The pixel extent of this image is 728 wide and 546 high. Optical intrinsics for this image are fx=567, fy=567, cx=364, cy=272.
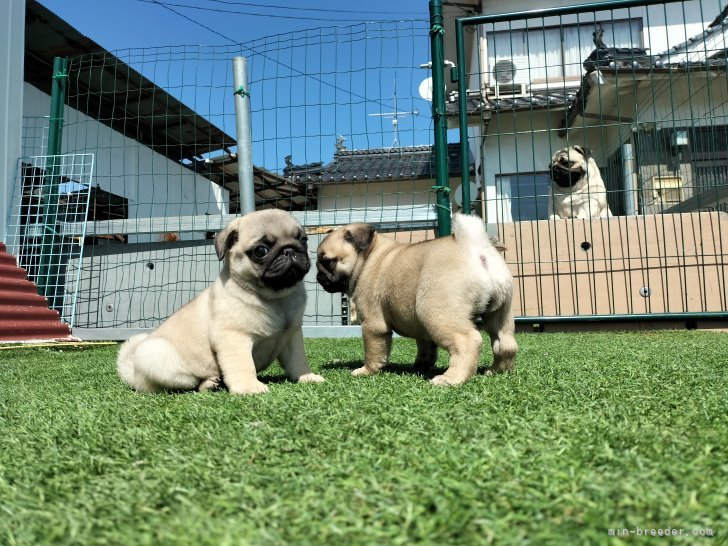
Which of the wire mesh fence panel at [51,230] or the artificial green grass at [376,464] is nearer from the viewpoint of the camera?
the artificial green grass at [376,464]

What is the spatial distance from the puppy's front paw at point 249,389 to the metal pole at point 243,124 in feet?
11.0

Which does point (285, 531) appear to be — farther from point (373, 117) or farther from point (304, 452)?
point (373, 117)

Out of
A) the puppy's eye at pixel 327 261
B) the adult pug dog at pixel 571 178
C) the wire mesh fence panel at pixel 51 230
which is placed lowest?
the puppy's eye at pixel 327 261

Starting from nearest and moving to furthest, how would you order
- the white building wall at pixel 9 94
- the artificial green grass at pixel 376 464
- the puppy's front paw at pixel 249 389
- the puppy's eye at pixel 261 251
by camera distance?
the artificial green grass at pixel 376 464 → the puppy's front paw at pixel 249 389 → the puppy's eye at pixel 261 251 → the white building wall at pixel 9 94

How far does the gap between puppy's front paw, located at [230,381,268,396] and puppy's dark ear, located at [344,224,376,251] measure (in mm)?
1064

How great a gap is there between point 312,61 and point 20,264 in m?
4.20

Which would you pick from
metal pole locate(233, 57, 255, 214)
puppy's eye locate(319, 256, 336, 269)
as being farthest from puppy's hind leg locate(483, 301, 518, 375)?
metal pole locate(233, 57, 255, 214)

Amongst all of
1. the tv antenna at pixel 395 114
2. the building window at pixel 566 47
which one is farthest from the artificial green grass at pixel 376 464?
the building window at pixel 566 47

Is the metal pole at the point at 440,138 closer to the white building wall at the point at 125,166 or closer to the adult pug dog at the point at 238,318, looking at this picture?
the adult pug dog at the point at 238,318

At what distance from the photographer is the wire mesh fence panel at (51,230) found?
Answer: 6.54 m

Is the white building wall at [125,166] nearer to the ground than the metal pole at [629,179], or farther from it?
farther from it

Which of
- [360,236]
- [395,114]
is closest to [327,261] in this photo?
[360,236]

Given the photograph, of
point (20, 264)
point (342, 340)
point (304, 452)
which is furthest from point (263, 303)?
point (20, 264)

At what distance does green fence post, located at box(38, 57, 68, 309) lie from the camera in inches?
257
